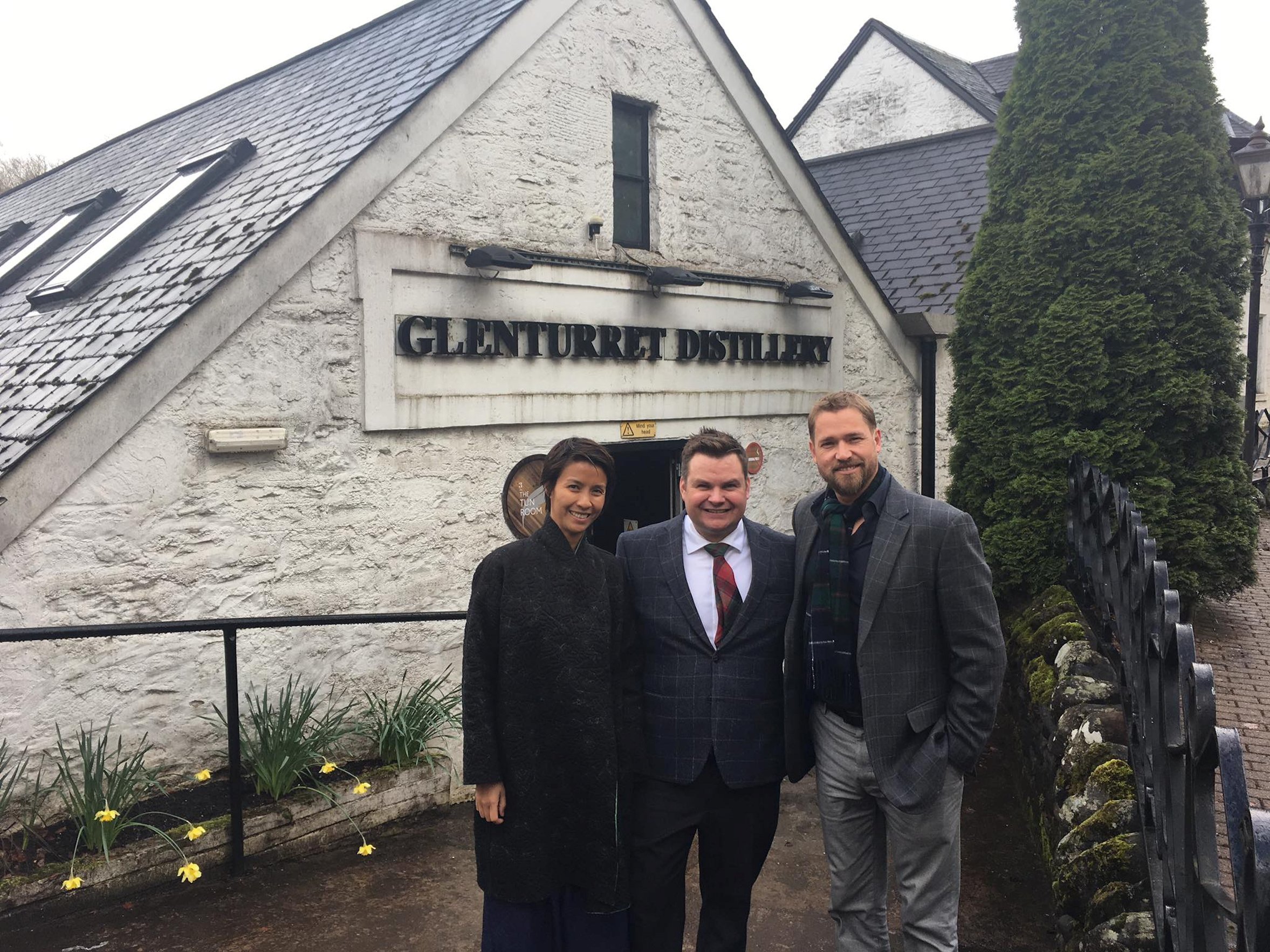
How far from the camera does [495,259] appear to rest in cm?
644

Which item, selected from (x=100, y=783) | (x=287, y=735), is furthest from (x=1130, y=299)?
(x=100, y=783)

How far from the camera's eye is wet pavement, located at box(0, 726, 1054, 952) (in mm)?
3752

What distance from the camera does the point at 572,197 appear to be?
286 inches

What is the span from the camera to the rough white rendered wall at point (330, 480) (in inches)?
193

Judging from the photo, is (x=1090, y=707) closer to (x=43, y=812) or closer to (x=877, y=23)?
(x=43, y=812)

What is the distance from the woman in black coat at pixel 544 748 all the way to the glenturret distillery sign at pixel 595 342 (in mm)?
3438

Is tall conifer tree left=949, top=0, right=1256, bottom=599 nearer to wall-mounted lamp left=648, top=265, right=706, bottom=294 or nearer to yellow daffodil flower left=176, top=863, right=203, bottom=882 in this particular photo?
wall-mounted lamp left=648, top=265, right=706, bottom=294

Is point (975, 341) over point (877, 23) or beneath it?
beneath

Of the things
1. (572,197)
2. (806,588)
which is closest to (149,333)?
(572,197)

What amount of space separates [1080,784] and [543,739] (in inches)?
93.2

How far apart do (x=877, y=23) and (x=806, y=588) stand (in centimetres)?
1546

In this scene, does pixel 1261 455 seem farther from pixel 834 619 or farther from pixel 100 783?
pixel 100 783

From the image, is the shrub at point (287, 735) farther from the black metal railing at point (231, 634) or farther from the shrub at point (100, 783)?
the shrub at point (100, 783)

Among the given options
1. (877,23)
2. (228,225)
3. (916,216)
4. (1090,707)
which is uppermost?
(877,23)
